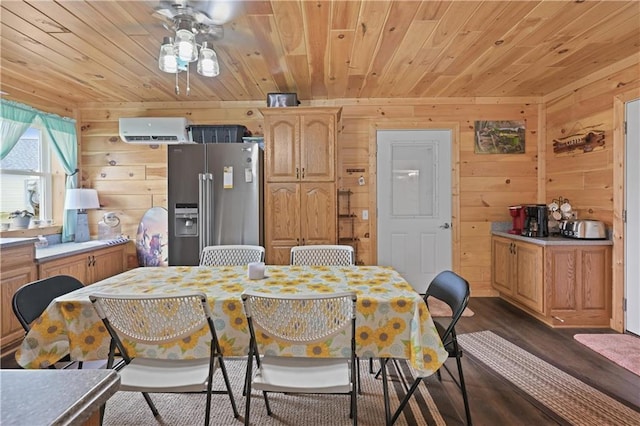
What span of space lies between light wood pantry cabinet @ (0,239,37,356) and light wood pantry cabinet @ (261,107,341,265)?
6.76 feet

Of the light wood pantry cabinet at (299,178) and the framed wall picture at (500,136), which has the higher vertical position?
the framed wall picture at (500,136)

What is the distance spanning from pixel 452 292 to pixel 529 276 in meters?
2.00

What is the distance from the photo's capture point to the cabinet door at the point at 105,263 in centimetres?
360

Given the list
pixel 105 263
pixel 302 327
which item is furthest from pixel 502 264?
pixel 105 263

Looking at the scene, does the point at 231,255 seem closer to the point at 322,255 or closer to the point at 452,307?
the point at 322,255

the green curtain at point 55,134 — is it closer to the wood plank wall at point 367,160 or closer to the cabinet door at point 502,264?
the wood plank wall at point 367,160

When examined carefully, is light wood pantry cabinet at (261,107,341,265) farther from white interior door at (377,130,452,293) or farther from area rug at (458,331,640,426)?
area rug at (458,331,640,426)

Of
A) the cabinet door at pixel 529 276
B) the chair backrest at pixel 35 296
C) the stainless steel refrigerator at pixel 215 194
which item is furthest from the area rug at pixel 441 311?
the chair backrest at pixel 35 296

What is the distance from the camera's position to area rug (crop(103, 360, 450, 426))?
1.91 meters

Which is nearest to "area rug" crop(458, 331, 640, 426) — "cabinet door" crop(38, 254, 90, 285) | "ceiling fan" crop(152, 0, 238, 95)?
"ceiling fan" crop(152, 0, 238, 95)

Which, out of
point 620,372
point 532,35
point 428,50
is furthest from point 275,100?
point 620,372

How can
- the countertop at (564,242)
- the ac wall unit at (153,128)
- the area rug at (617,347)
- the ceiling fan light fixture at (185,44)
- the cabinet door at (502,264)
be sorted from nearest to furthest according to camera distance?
the ceiling fan light fixture at (185,44)
the area rug at (617,347)
the countertop at (564,242)
the cabinet door at (502,264)
the ac wall unit at (153,128)

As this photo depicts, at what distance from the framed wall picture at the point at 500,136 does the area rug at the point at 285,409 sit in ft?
9.87

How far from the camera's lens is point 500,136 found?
13.6 ft
